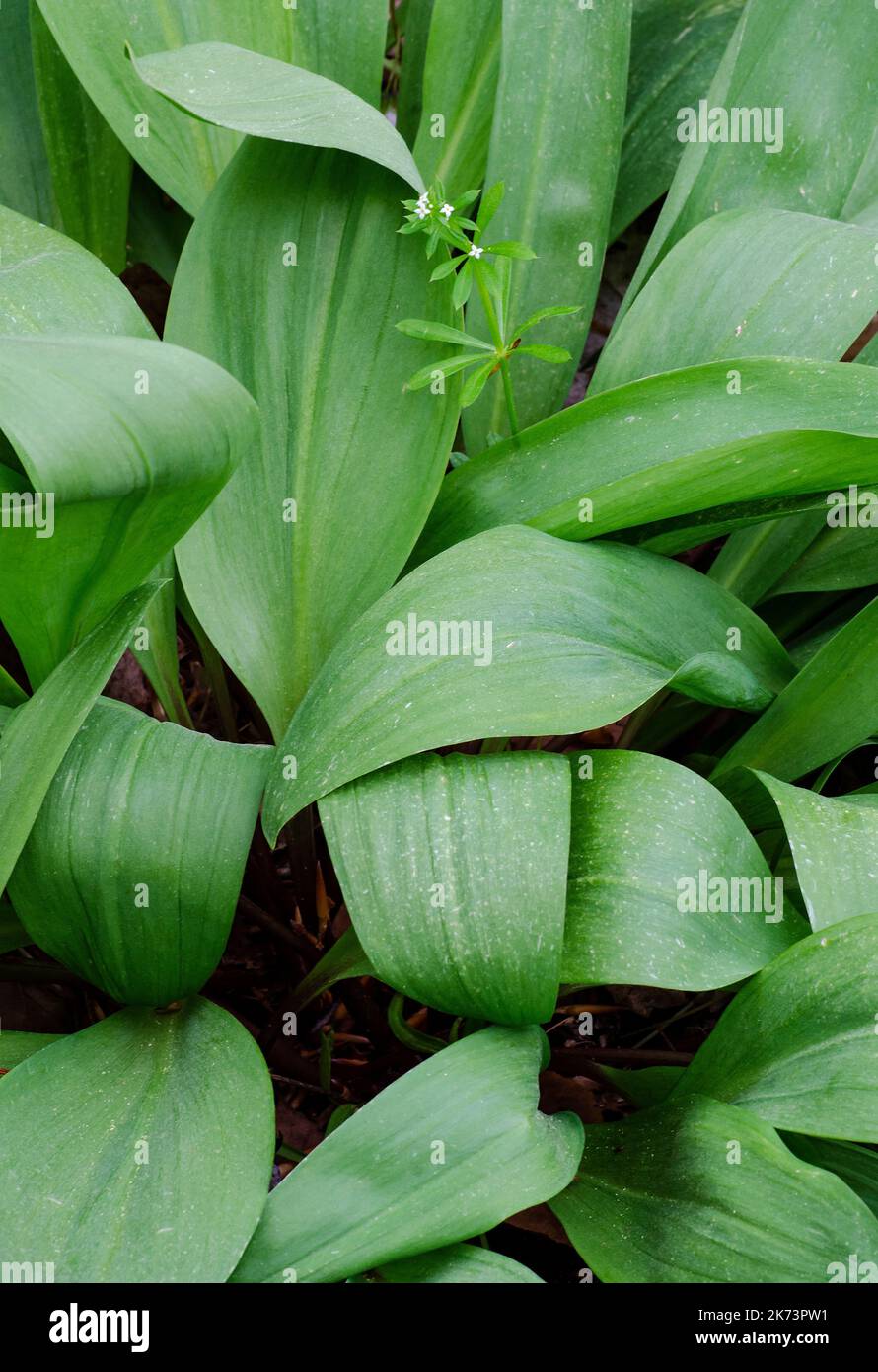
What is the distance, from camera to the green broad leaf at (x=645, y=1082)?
3.25ft

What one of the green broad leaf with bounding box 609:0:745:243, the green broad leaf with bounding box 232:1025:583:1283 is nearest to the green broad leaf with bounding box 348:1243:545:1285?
the green broad leaf with bounding box 232:1025:583:1283

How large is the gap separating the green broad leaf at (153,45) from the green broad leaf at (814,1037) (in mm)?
860

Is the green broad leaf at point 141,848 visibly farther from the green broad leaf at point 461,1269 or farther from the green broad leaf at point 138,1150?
the green broad leaf at point 461,1269

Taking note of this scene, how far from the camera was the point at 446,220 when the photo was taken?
2.93 feet

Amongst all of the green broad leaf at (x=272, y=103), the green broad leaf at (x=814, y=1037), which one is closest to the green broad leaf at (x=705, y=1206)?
the green broad leaf at (x=814, y=1037)

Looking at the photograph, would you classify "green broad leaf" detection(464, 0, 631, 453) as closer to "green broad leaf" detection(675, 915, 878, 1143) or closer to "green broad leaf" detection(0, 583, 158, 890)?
"green broad leaf" detection(0, 583, 158, 890)

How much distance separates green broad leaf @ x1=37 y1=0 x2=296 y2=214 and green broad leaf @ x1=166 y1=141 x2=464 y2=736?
0.59ft

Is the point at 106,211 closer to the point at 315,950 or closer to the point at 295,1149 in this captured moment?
the point at 315,950

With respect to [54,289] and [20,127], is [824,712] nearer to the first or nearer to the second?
[54,289]

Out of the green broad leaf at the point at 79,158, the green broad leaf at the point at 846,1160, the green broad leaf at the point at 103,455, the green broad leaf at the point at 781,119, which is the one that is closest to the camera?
the green broad leaf at the point at 103,455

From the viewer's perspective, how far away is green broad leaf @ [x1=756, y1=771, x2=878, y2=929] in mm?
806

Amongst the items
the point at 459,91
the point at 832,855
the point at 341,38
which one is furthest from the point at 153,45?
the point at 832,855
